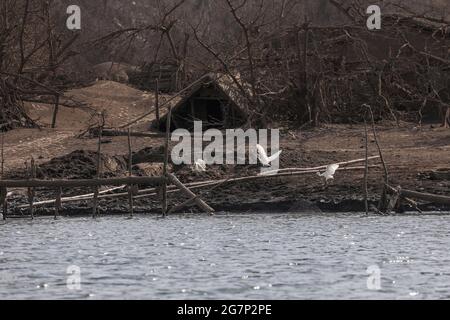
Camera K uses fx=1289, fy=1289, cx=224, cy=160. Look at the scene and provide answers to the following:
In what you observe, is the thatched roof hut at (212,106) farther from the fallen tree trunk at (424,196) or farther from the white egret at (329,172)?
the fallen tree trunk at (424,196)

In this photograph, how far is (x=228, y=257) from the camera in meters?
16.9

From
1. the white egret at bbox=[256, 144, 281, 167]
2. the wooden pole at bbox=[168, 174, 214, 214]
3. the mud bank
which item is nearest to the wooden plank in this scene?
the wooden pole at bbox=[168, 174, 214, 214]

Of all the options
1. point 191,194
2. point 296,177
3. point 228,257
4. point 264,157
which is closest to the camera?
point 228,257

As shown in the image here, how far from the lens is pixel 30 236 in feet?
65.2

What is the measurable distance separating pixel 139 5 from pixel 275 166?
4036 cm

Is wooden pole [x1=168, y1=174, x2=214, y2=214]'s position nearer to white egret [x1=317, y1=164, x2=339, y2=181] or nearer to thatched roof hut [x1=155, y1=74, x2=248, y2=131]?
white egret [x1=317, y1=164, x2=339, y2=181]

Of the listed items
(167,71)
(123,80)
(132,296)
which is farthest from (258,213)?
(123,80)

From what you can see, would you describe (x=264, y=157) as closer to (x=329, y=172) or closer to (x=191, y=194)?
(x=329, y=172)

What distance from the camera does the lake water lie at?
13664 mm

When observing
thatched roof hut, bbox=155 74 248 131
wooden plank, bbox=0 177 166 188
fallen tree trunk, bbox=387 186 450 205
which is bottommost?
fallen tree trunk, bbox=387 186 450 205

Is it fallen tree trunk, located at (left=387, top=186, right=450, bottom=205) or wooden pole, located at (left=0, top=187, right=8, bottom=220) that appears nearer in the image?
fallen tree trunk, located at (left=387, top=186, right=450, bottom=205)

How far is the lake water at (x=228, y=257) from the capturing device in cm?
1366

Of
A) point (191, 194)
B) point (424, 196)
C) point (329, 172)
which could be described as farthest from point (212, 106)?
point (424, 196)

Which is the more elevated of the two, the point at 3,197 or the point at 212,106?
the point at 212,106
